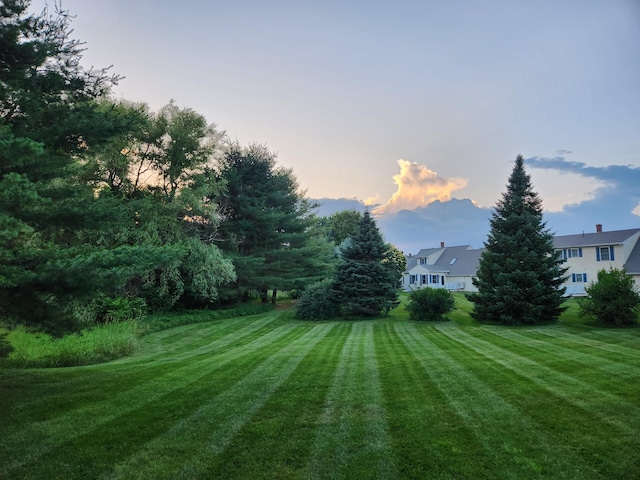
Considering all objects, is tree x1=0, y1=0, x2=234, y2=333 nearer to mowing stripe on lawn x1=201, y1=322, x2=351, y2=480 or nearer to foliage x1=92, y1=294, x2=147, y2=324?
mowing stripe on lawn x1=201, y1=322, x2=351, y2=480

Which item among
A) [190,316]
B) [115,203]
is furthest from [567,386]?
[190,316]

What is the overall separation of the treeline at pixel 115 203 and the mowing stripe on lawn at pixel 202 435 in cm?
240

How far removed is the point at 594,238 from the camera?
92.1 ft

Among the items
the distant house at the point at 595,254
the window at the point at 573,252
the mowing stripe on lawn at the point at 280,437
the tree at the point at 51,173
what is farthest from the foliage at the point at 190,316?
the window at the point at 573,252

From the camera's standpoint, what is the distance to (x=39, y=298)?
5254 mm

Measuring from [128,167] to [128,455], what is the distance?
58.5ft

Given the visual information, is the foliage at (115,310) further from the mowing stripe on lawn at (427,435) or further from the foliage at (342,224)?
the foliage at (342,224)

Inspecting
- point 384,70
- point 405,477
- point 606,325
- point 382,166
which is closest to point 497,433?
point 405,477

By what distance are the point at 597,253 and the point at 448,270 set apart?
1475 cm

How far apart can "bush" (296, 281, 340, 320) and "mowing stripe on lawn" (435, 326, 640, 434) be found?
1150 cm

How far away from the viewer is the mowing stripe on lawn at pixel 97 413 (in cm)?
377

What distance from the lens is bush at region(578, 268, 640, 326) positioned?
1386 cm

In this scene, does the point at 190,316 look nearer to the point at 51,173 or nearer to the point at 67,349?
the point at 67,349

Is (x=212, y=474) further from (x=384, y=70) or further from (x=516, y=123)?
(x=516, y=123)
